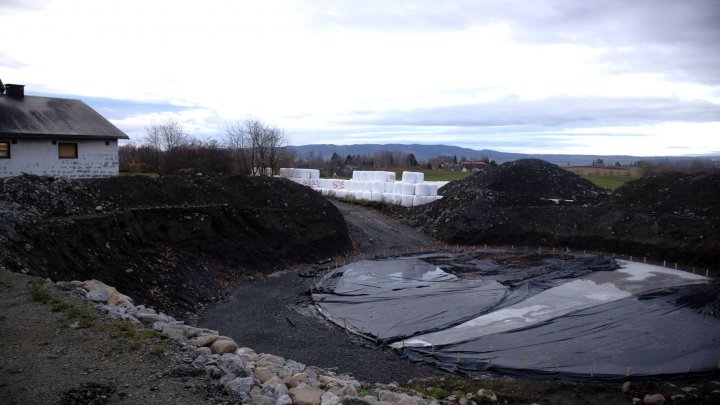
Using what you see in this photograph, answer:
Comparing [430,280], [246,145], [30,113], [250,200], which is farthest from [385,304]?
[246,145]

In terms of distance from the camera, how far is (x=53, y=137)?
21.0m

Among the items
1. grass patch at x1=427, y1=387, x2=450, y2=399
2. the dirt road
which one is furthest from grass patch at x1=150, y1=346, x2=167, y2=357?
grass patch at x1=427, y1=387, x2=450, y2=399

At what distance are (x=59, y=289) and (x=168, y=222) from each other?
20.5ft

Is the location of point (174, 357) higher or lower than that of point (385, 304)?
higher

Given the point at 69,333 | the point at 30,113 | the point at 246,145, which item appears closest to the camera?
the point at 69,333

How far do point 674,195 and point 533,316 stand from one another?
14984mm

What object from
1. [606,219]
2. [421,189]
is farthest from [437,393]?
[421,189]

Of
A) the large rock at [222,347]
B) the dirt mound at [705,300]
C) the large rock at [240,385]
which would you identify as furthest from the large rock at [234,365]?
the dirt mound at [705,300]

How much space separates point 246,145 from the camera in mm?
37094

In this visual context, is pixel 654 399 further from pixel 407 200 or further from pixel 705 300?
pixel 407 200

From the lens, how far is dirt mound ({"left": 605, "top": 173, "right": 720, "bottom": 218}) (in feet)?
67.2

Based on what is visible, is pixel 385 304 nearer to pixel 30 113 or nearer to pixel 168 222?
pixel 168 222

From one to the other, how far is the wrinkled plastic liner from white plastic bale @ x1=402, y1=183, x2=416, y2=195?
10811mm

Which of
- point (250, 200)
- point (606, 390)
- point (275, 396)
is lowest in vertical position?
point (606, 390)
